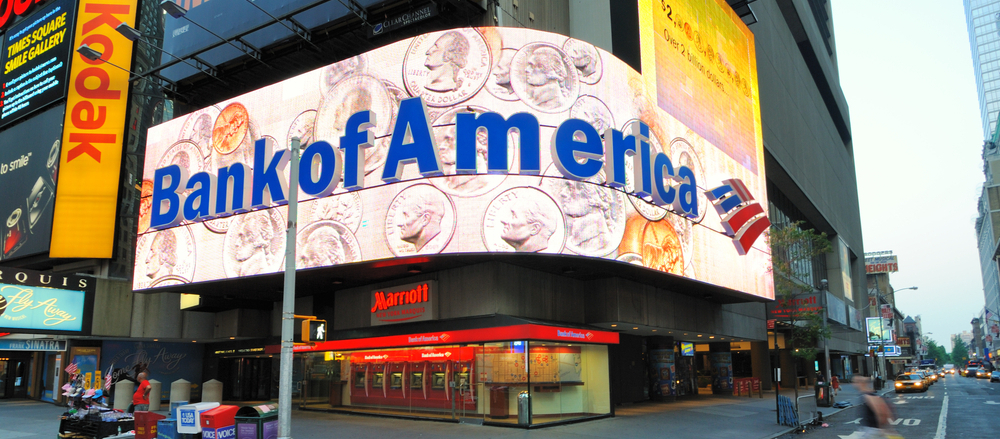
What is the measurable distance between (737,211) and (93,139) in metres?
32.0

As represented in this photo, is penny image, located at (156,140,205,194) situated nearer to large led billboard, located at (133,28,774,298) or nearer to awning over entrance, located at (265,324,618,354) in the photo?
large led billboard, located at (133,28,774,298)

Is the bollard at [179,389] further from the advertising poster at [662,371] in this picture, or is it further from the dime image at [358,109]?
the advertising poster at [662,371]

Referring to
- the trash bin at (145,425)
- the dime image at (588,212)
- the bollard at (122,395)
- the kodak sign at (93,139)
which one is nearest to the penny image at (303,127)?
the dime image at (588,212)

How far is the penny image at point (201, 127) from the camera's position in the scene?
2656cm

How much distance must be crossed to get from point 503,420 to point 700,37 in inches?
801

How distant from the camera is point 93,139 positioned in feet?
109

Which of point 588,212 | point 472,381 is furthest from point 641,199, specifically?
point 472,381

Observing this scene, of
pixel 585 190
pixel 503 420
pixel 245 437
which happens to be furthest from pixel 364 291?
pixel 245 437

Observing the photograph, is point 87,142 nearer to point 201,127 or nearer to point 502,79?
point 201,127

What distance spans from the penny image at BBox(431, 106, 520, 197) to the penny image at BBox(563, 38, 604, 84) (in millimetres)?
A: 3592

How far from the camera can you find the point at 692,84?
2859cm

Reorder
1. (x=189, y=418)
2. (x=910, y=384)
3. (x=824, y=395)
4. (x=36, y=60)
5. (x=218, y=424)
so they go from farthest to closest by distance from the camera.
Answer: (x=910, y=384), (x=36, y=60), (x=824, y=395), (x=189, y=418), (x=218, y=424)

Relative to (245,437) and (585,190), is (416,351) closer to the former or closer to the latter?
(585,190)

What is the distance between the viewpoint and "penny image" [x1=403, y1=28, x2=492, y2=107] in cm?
2038
